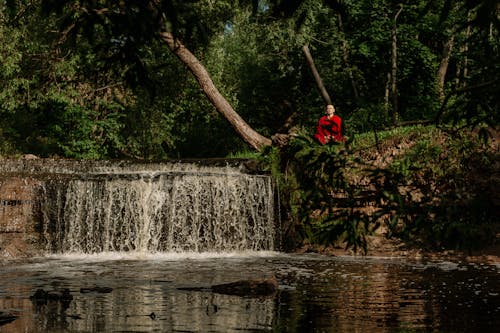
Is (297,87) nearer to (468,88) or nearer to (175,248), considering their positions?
(175,248)

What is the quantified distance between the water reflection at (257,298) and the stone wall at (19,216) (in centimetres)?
154

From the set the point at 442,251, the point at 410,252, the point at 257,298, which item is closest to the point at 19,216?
the point at 410,252

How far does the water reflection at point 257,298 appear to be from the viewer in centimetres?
927

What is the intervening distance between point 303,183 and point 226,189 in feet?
47.1

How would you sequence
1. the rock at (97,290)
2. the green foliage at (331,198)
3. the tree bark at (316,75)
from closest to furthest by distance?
the green foliage at (331,198) → the rock at (97,290) → the tree bark at (316,75)

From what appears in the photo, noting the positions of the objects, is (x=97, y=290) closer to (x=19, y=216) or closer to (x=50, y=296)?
(x=50, y=296)

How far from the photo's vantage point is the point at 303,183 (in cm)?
674

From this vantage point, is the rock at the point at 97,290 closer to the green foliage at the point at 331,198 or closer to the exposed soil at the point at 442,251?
the green foliage at the point at 331,198

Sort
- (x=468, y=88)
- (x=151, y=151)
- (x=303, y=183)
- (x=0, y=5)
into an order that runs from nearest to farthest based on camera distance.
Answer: (x=468, y=88), (x=303, y=183), (x=0, y=5), (x=151, y=151)

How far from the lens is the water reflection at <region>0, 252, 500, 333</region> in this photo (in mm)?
9266

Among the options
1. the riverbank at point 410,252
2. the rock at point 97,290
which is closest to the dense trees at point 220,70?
the riverbank at point 410,252

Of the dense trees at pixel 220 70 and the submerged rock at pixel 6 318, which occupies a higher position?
the dense trees at pixel 220 70

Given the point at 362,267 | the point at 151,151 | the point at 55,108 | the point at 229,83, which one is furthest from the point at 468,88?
the point at 229,83

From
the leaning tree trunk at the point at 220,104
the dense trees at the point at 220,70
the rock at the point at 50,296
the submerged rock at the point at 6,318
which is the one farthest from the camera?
the dense trees at the point at 220,70
